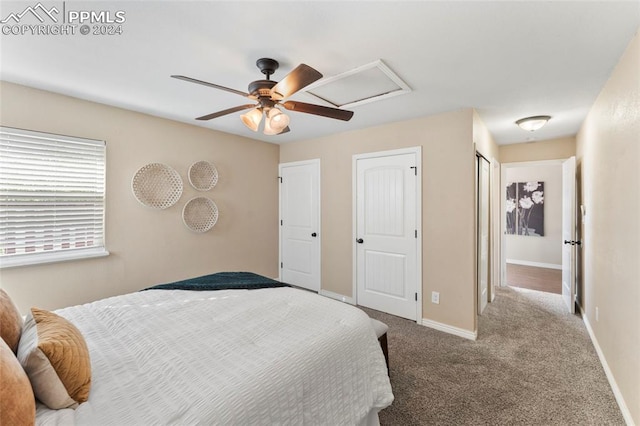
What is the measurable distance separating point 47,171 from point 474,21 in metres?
3.51

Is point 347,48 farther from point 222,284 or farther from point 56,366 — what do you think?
point 56,366

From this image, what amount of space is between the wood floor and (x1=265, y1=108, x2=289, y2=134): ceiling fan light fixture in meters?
4.88

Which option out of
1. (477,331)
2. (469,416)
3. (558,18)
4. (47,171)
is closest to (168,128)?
(47,171)

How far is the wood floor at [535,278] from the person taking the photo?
4660 millimetres

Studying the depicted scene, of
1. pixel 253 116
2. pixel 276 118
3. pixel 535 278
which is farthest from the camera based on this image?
pixel 535 278

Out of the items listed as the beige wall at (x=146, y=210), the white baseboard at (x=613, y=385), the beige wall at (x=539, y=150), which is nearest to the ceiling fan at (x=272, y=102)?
the beige wall at (x=146, y=210)

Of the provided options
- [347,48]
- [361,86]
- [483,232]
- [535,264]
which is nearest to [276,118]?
[347,48]

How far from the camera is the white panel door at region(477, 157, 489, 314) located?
3309 mm

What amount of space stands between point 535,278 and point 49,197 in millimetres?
7031

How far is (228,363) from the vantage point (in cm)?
125

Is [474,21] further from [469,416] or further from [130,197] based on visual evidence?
[130,197]

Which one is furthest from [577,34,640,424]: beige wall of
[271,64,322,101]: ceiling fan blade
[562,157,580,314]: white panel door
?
[271,64,322,101]: ceiling fan blade

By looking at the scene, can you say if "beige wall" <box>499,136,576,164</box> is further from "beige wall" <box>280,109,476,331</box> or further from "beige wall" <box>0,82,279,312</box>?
"beige wall" <box>0,82,279,312</box>

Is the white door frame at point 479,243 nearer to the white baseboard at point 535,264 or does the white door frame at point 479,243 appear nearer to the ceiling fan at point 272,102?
the ceiling fan at point 272,102
